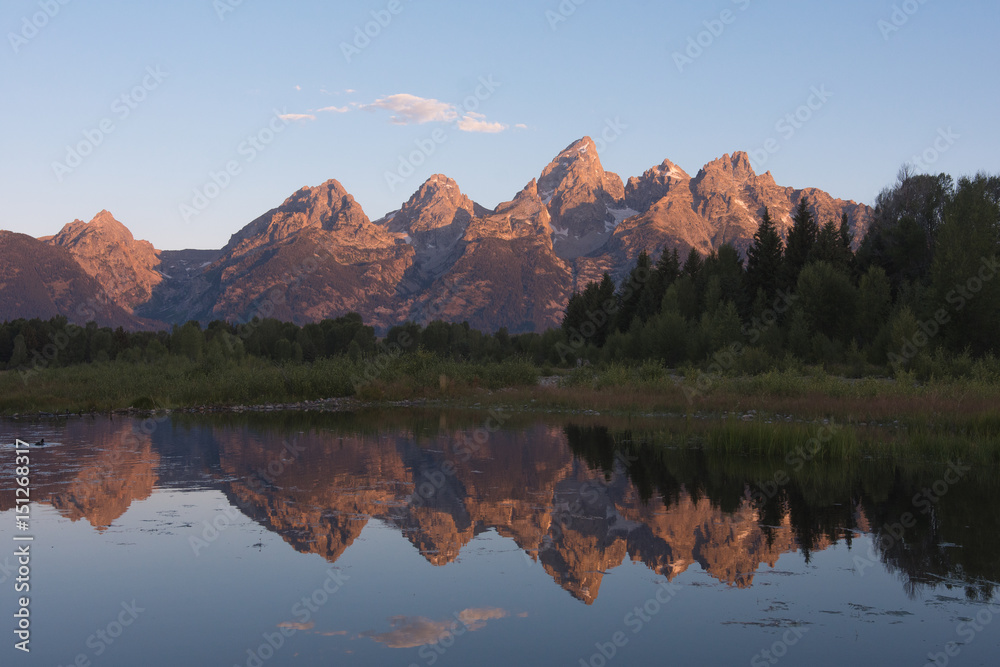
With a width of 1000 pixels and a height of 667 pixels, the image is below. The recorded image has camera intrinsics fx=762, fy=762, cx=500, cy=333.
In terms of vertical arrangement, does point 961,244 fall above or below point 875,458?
above

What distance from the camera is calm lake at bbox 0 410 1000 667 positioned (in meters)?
9.71

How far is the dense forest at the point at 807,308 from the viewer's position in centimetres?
5312

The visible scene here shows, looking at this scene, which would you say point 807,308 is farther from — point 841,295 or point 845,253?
point 845,253

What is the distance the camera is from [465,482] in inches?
830

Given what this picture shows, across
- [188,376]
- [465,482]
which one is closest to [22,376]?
[188,376]

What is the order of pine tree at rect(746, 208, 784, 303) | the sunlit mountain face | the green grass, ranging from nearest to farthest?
the sunlit mountain face, the green grass, pine tree at rect(746, 208, 784, 303)

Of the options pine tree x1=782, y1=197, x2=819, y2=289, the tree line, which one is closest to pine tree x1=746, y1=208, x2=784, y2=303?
the tree line

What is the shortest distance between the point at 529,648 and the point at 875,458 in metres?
17.8

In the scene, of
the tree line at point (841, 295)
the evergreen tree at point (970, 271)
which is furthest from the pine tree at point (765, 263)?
the evergreen tree at point (970, 271)

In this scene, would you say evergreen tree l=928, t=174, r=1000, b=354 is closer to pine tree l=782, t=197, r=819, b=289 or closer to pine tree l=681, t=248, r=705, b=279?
pine tree l=782, t=197, r=819, b=289

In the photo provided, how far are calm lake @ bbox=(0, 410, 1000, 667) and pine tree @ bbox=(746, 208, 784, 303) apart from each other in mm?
62602

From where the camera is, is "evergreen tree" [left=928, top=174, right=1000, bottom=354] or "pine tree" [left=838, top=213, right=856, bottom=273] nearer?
"evergreen tree" [left=928, top=174, right=1000, bottom=354]

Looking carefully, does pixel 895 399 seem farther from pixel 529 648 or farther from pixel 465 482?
pixel 529 648

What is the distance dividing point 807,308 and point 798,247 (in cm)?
1774
